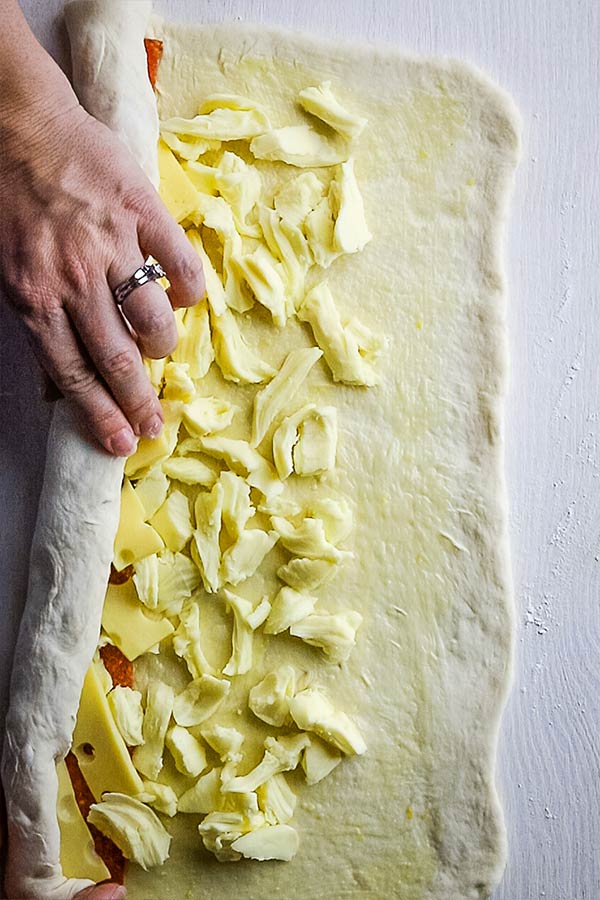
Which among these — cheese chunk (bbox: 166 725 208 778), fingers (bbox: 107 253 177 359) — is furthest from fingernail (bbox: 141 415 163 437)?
cheese chunk (bbox: 166 725 208 778)

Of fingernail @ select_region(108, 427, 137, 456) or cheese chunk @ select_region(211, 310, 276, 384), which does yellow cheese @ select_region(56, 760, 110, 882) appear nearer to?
fingernail @ select_region(108, 427, 137, 456)

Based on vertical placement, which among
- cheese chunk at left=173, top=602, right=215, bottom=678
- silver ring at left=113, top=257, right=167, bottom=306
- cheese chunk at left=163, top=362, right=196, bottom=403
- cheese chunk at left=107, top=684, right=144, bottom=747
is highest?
silver ring at left=113, top=257, right=167, bottom=306

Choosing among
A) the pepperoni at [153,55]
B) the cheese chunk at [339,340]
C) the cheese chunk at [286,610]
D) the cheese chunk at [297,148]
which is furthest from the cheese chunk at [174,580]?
the pepperoni at [153,55]

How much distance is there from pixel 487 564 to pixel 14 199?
867 millimetres

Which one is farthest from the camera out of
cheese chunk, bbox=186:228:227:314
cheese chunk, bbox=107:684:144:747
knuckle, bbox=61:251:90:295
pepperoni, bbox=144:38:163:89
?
pepperoni, bbox=144:38:163:89

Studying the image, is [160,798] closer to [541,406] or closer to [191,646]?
[191,646]

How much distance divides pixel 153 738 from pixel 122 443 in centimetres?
43

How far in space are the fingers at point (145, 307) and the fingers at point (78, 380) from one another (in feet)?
0.27

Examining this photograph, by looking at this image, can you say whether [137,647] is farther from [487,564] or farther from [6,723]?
[487,564]

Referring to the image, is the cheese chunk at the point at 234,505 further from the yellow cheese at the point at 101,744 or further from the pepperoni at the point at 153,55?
the pepperoni at the point at 153,55

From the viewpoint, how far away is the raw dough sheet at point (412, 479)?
1.37 metres

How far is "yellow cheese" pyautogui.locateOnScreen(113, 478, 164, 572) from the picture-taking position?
1339 millimetres

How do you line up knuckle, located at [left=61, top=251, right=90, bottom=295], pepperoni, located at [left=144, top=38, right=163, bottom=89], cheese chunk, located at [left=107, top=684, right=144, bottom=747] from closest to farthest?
knuckle, located at [left=61, top=251, right=90, bottom=295], cheese chunk, located at [left=107, top=684, right=144, bottom=747], pepperoni, located at [left=144, top=38, right=163, bottom=89]

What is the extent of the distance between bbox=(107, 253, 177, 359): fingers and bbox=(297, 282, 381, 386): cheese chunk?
27 cm
